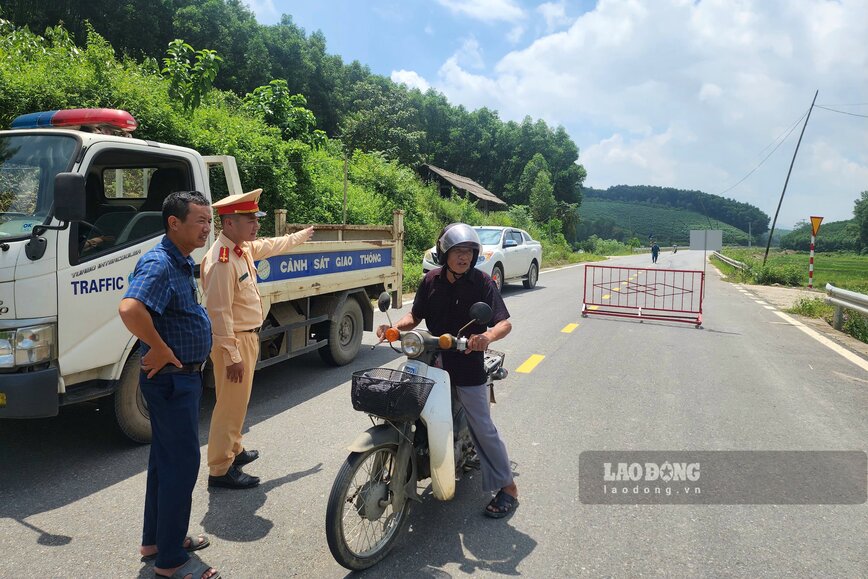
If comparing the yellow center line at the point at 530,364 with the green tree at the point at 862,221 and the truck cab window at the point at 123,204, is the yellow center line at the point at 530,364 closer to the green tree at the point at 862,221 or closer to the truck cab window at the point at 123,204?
the truck cab window at the point at 123,204

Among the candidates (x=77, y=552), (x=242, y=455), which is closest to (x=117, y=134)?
(x=242, y=455)

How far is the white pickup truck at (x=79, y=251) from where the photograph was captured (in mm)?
3568

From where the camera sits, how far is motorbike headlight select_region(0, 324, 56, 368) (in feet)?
11.6

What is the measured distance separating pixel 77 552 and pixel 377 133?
1380 inches

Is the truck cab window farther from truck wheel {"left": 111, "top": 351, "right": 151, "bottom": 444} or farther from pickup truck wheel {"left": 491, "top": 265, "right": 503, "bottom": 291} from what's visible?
pickup truck wheel {"left": 491, "top": 265, "right": 503, "bottom": 291}

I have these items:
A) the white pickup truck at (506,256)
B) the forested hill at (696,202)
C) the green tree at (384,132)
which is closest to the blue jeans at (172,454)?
the white pickup truck at (506,256)

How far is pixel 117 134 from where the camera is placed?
463 centimetres

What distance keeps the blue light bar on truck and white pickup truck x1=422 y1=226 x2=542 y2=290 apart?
9.47m

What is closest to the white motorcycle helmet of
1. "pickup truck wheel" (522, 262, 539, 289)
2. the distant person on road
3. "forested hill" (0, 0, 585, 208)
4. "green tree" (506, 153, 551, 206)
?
the distant person on road

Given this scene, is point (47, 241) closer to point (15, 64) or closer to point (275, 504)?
point (275, 504)

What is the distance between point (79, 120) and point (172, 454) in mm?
2936

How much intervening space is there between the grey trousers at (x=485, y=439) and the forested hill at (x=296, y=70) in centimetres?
1895

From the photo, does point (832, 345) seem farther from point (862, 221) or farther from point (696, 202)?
point (696, 202)

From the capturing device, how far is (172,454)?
9.05 ft
